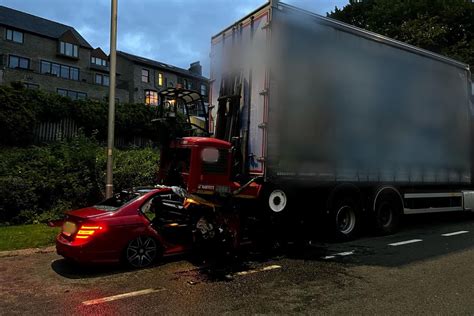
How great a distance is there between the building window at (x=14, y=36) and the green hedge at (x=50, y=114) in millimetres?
16862

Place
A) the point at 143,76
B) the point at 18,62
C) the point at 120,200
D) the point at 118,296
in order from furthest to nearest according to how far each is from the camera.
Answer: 1. the point at 143,76
2. the point at 18,62
3. the point at 120,200
4. the point at 118,296

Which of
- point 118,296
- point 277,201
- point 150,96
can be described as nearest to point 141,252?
point 118,296

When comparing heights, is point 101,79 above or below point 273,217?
above

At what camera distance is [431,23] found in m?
27.3

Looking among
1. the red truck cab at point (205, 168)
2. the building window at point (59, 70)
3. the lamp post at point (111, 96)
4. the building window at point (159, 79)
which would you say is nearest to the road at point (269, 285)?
the red truck cab at point (205, 168)

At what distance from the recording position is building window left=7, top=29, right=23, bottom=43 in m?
44.8

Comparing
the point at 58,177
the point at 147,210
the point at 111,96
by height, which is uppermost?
the point at 111,96

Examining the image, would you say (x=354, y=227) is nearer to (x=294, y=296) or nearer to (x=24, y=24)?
(x=294, y=296)

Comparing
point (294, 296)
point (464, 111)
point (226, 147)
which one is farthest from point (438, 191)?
point (294, 296)

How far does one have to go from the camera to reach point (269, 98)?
8188mm

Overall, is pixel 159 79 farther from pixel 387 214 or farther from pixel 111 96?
pixel 387 214

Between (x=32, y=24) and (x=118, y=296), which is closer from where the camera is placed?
(x=118, y=296)

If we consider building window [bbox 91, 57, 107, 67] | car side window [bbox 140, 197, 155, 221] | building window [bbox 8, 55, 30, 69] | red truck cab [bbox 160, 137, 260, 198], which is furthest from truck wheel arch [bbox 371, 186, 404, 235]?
building window [bbox 91, 57, 107, 67]

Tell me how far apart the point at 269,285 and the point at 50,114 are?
25.4 meters
